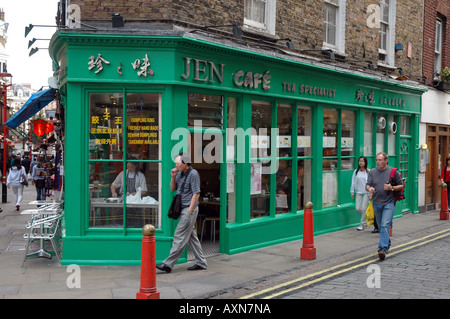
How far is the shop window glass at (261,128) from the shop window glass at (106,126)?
3.06m

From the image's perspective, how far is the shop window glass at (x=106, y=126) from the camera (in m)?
9.15

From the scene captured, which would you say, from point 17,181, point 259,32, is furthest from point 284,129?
point 17,181

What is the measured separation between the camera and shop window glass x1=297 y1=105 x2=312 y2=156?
40.9 feet

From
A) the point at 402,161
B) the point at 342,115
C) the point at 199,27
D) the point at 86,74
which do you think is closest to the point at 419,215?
the point at 402,161

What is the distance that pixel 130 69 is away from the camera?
8.98m

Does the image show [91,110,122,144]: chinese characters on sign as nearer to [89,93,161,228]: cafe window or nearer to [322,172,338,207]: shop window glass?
[89,93,161,228]: cafe window

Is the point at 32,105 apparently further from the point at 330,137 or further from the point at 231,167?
the point at 330,137

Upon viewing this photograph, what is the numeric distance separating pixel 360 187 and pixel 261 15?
498cm

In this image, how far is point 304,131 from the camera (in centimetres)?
1270

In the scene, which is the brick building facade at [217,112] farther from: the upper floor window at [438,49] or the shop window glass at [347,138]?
the upper floor window at [438,49]

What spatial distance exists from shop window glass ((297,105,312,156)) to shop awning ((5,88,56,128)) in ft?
19.8

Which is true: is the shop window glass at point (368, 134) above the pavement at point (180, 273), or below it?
above

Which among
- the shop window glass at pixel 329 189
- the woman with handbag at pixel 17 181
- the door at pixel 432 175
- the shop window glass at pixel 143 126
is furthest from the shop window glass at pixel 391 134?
the woman with handbag at pixel 17 181

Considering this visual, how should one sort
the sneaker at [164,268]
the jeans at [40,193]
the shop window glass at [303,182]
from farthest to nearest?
the jeans at [40,193], the shop window glass at [303,182], the sneaker at [164,268]
